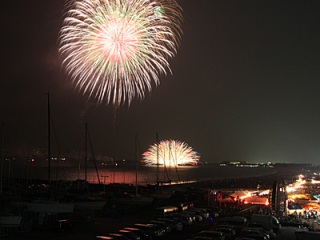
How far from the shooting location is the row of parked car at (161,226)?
605 inches

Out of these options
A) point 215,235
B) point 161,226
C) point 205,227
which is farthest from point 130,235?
point 205,227

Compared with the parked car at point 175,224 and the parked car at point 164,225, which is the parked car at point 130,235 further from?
the parked car at point 175,224

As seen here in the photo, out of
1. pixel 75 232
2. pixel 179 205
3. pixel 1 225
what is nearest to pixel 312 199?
pixel 179 205

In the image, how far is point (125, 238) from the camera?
1490cm

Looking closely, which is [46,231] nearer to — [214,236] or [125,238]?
[125,238]

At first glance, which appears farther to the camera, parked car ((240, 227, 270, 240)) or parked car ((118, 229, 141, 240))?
parked car ((240, 227, 270, 240))

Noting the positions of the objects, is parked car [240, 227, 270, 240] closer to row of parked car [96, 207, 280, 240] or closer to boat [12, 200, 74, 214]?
row of parked car [96, 207, 280, 240]

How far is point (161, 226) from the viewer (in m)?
17.3

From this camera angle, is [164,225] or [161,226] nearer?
[161,226]

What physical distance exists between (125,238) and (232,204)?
600 inches

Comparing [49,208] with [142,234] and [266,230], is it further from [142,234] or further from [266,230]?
[266,230]

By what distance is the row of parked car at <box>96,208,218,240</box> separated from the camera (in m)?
15.4

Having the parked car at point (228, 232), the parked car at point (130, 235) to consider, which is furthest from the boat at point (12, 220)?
the parked car at point (228, 232)

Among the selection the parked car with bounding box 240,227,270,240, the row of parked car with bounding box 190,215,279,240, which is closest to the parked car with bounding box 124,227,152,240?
the row of parked car with bounding box 190,215,279,240
